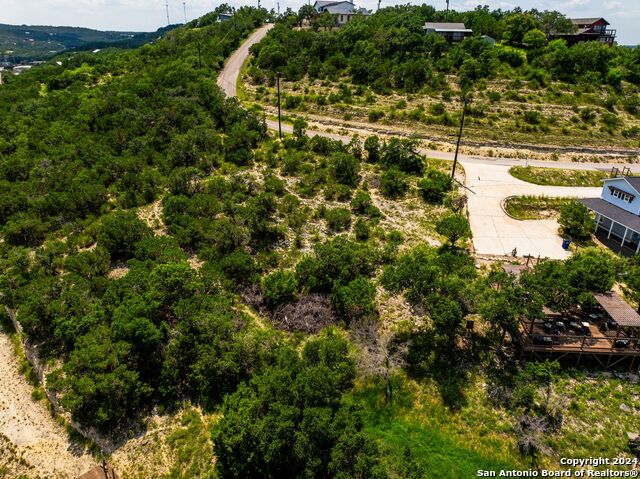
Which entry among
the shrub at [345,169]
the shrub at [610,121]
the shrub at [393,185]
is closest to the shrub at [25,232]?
the shrub at [345,169]

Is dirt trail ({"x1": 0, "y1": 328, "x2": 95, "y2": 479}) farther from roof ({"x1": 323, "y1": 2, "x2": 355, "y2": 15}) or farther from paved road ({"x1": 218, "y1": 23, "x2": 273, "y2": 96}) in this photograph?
roof ({"x1": 323, "y1": 2, "x2": 355, "y2": 15})

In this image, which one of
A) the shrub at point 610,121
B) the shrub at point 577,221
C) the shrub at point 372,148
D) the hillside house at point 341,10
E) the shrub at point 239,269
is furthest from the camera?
the hillside house at point 341,10

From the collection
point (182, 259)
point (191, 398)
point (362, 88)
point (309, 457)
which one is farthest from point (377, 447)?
point (362, 88)

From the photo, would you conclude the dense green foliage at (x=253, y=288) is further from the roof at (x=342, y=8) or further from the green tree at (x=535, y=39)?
the roof at (x=342, y=8)

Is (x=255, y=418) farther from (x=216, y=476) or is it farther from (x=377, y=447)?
(x=377, y=447)

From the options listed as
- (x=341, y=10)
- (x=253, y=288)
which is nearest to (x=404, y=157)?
(x=253, y=288)

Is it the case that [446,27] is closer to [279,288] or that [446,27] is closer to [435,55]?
[435,55]
